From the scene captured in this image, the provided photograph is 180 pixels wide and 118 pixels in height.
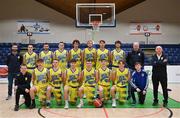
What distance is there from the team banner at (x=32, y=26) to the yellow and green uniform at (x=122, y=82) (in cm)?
1108

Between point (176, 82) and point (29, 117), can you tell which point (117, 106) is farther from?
point (176, 82)

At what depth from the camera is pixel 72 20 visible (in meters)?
18.5

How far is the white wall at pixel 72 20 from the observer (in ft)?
60.1

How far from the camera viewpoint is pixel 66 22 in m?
18.6

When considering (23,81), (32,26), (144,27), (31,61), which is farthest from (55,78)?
(144,27)

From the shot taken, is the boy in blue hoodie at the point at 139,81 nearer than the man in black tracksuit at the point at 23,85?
No

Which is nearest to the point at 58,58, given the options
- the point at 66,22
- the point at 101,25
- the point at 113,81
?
the point at 113,81

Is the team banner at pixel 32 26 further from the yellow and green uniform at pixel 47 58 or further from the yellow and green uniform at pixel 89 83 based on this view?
the yellow and green uniform at pixel 89 83

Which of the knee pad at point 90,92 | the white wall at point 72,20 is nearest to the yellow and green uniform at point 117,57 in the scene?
the knee pad at point 90,92

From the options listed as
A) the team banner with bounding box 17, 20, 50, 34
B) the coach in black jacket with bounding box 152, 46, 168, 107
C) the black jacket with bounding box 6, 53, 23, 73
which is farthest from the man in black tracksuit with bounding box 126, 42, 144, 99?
the team banner with bounding box 17, 20, 50, 34

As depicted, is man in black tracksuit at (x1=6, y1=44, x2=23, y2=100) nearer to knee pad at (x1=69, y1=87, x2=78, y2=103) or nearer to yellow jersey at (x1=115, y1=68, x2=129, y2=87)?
knee pad at (x1=69, y1=87, x2=78, y2=103)

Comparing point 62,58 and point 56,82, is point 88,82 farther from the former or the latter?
point 62,58

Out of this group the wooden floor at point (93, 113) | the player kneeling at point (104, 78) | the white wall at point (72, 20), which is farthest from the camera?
the white wall at point (72, 20)

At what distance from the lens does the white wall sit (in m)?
18.3
